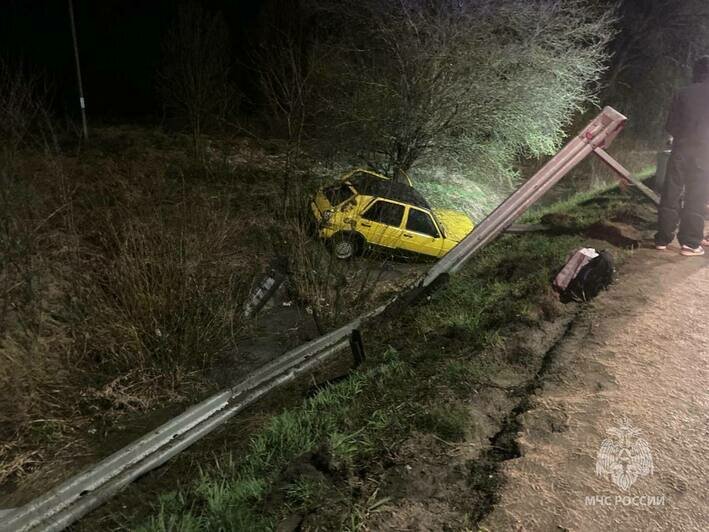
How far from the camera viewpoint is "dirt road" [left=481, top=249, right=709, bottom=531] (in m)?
2.45

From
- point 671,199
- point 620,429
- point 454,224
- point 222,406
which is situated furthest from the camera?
point 454,224

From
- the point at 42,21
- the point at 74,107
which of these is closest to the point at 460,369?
the point at 74,107

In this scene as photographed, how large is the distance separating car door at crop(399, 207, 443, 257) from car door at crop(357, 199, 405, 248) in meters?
0.36

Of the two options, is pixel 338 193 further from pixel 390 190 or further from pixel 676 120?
pixel 676 120

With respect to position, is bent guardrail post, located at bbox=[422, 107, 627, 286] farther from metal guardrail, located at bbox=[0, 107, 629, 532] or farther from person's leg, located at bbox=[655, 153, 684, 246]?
person's leg, located at bbox=[655, 153, 684, 246]

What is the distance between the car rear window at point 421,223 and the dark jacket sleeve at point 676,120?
21.4 ft

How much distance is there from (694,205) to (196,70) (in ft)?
45.5

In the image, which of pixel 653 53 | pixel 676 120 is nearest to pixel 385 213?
pixel 676 120

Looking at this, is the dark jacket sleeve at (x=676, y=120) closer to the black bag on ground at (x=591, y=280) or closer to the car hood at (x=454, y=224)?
the black bag on ground at (x=591, y=280)

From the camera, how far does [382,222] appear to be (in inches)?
388

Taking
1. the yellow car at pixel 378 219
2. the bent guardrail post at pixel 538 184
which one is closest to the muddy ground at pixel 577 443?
the bent guardrail post at pixel 538 184

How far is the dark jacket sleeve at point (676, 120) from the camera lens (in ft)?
18.5

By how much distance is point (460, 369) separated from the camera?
12.5ft

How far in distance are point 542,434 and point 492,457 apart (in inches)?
13.0
